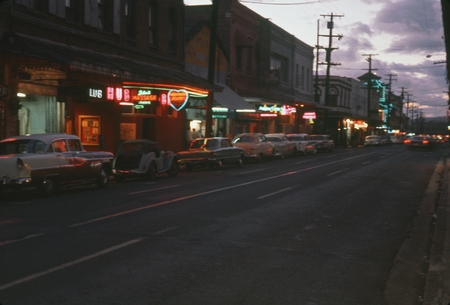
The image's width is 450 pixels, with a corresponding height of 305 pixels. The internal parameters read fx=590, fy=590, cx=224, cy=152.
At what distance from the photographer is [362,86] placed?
112375 millimetres

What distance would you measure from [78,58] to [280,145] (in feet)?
68.1

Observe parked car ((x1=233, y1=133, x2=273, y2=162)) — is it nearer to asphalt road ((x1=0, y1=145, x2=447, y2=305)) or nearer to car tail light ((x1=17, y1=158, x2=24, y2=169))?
asphalt road ((x1=0, y1=145, x2=447, y2=305))

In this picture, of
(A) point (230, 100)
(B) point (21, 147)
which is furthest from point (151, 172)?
(A) point (230, 100)

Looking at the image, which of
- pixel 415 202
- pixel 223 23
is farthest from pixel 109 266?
pixel 223 23

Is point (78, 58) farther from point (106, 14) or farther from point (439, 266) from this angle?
point (439, 266)

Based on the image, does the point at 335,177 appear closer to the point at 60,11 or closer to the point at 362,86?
the point at 60,11

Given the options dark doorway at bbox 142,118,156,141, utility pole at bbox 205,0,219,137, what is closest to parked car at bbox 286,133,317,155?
utility pole at bbox 205,0,219,137

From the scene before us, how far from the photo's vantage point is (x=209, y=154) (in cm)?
2797

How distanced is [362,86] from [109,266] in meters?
109

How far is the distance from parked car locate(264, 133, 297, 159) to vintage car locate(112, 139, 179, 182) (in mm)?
17188

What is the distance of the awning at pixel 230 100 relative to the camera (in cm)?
3866

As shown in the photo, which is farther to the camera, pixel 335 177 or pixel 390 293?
pixel 335 177

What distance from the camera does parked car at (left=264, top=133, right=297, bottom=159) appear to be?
4028 centimetres

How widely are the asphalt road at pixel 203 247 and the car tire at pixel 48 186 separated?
29 centimetres
